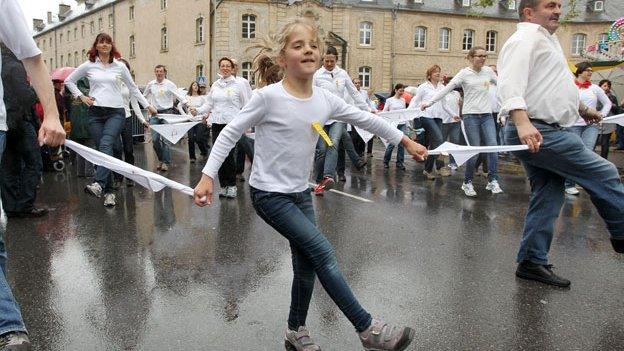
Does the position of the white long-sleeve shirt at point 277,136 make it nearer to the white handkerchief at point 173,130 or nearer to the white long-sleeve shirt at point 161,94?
the white handkerchief at point 173,130

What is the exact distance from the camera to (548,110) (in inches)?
160

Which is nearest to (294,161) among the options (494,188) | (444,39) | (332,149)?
(332,149)

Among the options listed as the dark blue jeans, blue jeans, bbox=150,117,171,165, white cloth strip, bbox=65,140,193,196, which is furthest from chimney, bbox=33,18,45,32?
white cloth strip, bbox=65,140,193,196

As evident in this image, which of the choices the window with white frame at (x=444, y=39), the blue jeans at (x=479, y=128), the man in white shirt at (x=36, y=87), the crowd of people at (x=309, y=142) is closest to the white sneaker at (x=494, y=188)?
the blue jeans at (x=479, y=128)

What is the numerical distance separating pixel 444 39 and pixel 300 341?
161ft

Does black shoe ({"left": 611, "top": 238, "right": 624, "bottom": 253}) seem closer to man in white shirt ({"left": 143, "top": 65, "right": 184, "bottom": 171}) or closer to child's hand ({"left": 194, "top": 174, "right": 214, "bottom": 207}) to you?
child's hand ({"left": 194, "top": 174, "right": 214, "bottom": 207})

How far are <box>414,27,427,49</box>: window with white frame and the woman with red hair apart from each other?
142 ft

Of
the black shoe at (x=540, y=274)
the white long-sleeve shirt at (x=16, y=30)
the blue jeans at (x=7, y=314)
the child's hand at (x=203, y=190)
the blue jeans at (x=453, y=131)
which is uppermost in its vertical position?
the white long-sleeve shirt at (x=16, y=30)

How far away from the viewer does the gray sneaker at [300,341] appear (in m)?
3.12

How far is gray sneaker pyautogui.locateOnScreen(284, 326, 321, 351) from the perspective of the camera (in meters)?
3.12

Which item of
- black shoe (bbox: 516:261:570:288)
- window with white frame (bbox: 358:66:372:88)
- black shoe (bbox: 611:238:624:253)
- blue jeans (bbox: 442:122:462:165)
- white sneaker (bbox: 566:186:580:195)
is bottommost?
white sneaker (bbox: 566:186:580:195)

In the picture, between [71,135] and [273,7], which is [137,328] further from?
[273,7]

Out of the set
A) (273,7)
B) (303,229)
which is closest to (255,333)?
(303,229)

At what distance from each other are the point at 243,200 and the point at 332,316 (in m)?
4.43
